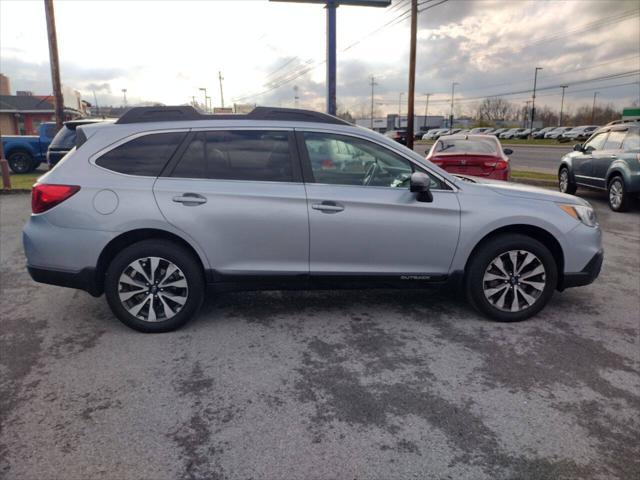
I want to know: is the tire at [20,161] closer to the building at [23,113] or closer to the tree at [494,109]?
the building at [23,113]

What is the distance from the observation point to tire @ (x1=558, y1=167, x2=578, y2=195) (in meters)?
12.3

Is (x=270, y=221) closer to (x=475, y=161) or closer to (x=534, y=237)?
(x=534, y=237)

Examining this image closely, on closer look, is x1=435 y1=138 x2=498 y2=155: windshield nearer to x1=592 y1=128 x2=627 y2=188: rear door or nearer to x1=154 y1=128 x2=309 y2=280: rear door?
x1=592 y1=128 x2=627 y2=188: rear door

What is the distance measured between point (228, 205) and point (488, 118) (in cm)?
12739

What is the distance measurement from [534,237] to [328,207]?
1.94m

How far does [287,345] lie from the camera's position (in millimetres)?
3982

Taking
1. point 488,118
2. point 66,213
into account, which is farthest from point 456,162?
point 488,118

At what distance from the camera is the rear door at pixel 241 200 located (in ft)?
13.4

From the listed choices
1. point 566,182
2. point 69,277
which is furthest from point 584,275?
point 566,182

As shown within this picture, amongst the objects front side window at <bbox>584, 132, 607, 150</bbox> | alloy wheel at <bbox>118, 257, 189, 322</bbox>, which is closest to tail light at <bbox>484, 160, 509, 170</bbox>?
front side window at <bbox>584, 132, 607, 150</bbox>

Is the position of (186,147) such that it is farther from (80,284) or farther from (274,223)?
(80,284)

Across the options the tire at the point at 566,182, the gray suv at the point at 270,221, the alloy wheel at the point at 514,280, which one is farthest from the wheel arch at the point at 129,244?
the tire at the point at 566,182

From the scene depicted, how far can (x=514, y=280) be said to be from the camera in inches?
174

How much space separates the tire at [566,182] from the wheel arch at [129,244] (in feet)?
35.7
